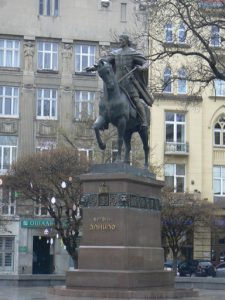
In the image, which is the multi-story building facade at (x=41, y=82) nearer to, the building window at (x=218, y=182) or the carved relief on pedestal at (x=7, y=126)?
the carved relief on pedestal at (x=7, y=126)

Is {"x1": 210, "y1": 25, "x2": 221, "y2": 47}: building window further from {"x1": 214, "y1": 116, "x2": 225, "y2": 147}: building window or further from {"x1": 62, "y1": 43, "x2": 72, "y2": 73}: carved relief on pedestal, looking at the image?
{"x1": 214, "y1": 116, "x2": 225, "y2": 147}: building window

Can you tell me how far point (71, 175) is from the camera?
40312 mm

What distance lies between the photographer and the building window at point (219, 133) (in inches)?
2295

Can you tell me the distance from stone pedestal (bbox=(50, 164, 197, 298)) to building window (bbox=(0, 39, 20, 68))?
38.5 metres

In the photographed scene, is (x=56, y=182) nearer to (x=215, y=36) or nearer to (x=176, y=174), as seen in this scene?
(x=215, y=36)

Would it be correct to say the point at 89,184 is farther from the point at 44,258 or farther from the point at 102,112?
the point at 44,258

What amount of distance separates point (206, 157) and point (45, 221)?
13.8 m

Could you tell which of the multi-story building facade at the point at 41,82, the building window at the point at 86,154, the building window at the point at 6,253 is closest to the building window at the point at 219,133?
the multi-story building facade at the point at 41,82

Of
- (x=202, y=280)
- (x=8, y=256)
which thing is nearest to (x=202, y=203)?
(x=8, y=256)

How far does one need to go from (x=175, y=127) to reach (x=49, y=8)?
13.5m

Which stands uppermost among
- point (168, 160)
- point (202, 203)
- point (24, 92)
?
point (24, 92)

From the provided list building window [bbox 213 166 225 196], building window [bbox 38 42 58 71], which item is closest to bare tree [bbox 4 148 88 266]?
building window [bbox 38 42 58 71]

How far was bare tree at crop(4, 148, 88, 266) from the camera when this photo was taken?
130ft

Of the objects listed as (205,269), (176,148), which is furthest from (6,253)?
(205,269)
